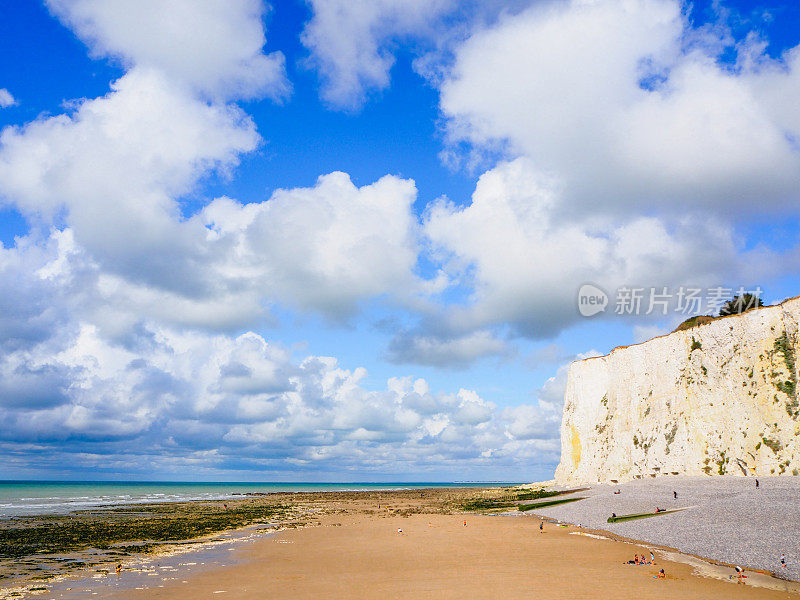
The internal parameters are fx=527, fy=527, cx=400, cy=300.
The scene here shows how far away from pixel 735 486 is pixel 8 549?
161 ft

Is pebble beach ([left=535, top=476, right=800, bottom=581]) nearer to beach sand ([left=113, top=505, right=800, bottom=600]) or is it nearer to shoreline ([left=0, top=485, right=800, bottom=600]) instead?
shoreline ([left=0, top=485, right=800, bottom=600])

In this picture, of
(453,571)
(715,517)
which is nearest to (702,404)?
(715,517)

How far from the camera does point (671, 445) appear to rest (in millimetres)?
54219

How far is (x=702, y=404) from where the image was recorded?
52000 millimetres

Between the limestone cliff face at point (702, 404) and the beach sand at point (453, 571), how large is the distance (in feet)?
69.8

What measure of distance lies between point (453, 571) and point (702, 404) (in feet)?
131

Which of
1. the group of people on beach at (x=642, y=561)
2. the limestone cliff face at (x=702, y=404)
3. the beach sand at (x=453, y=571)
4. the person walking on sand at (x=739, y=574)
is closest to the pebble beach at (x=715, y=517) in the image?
the person walking on sand at (x=739, y=574)

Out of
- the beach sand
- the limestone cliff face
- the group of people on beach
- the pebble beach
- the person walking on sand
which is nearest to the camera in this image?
the beach sand

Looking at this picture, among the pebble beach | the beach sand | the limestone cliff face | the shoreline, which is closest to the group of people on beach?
the beach sand

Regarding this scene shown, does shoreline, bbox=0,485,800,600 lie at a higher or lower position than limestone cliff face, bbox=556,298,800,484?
lower

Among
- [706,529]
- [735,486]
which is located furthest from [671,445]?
[706,529]

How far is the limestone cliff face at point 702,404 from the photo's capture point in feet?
148

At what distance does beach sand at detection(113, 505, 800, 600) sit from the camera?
18906mm

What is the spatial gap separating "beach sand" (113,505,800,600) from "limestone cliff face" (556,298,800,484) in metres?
21.3
